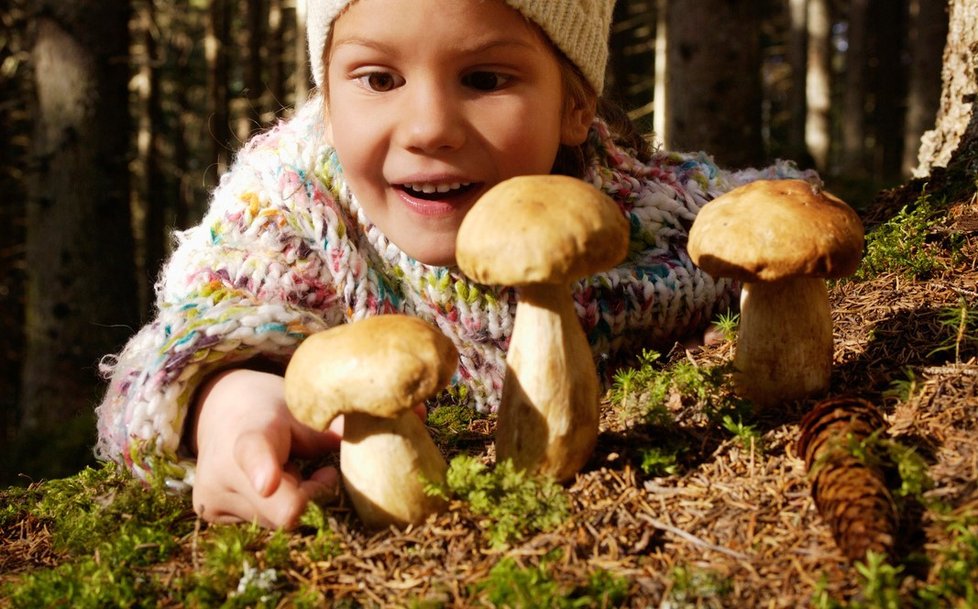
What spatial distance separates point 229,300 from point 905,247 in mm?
2699

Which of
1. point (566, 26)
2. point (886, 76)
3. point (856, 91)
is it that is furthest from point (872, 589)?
point (886, 76)

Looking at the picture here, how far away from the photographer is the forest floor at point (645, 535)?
168 cm

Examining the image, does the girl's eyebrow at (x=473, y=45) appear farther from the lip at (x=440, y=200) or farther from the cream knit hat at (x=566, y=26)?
the lip at (x=440, y=200)

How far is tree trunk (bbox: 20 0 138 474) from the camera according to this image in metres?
6.67

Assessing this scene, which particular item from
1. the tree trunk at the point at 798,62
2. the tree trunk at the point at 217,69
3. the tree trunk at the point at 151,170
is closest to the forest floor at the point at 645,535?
the tree trunk at the point at 217,69

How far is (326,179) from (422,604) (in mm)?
2176

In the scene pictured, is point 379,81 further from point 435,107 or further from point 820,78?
point 820,78

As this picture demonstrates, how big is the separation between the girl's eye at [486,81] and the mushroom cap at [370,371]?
1.16 meters

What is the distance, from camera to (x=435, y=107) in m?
2.52

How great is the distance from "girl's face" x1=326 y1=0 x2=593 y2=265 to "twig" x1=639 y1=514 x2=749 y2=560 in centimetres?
136

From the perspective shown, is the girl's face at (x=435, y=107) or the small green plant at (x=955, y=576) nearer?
the small green plant at (x=955, y=576)

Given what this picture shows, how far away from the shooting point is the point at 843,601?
5.18 feet

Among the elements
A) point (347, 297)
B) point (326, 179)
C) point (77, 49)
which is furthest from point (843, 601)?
point (77, 49)

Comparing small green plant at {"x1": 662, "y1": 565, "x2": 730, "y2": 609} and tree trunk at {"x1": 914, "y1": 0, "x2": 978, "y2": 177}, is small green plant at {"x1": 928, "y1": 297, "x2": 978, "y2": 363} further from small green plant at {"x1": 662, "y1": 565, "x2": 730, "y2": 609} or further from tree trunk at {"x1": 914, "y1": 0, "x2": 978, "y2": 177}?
tree trunk at {"x1": 914, "y1": 0, "x2": 978, "y2": 177}
